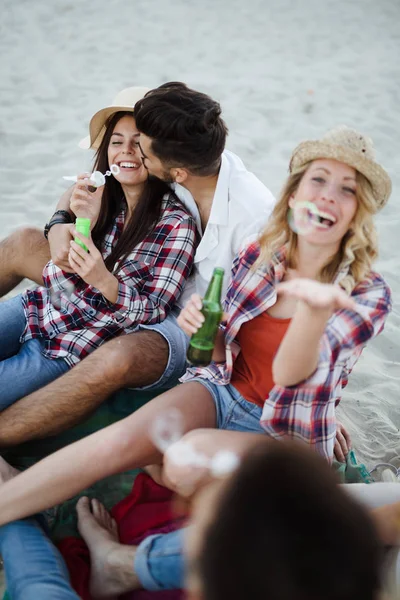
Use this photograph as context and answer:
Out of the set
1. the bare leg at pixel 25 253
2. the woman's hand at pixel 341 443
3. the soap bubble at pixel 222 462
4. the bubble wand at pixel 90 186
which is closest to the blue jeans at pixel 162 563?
the soap bubble at pixel 222 462

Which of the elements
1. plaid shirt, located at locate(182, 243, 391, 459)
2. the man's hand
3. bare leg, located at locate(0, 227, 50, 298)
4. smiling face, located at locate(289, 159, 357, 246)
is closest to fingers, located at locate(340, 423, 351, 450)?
plaid shirt, located at locate(182, 243, 391, 459)

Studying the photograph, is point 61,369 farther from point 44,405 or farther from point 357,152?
point 357,152

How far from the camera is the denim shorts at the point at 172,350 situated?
2.76 m

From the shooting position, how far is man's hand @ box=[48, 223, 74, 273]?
9.68ft

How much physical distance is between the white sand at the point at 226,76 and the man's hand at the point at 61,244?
52.9 inches

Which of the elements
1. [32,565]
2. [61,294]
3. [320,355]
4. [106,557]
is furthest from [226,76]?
[32,565]

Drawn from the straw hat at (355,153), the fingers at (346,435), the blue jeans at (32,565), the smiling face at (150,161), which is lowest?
the blue jeans at (32,565)

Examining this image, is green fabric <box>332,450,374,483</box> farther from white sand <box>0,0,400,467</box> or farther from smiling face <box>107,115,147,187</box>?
smiling face <box>107,115,147,187</box>

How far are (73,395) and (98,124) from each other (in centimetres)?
138

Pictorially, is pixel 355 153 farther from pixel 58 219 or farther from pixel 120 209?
pixel 58 219

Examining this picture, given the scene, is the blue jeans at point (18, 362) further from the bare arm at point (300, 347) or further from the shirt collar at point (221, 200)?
the bare arm at point (300, 347)

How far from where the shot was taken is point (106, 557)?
6.98 ft

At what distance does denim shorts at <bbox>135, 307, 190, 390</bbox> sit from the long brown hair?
377 mm

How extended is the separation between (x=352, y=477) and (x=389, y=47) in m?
6.51
